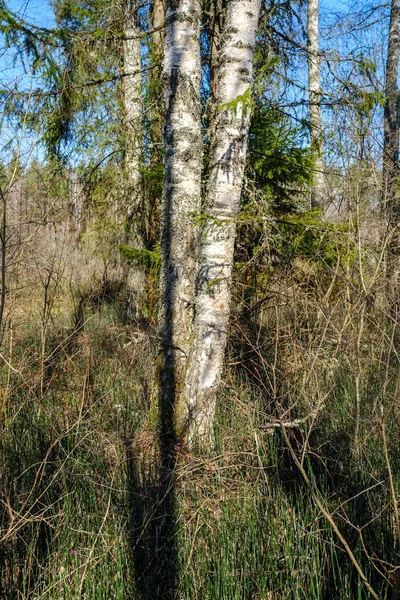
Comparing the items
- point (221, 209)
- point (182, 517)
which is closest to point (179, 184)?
point (221, 209)

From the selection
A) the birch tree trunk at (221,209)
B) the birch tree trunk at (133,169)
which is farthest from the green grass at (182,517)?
the birch tree trunk at (133,169)

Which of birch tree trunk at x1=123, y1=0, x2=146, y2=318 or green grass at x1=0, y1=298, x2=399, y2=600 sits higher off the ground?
birch tree trunk at x1=123, y1=0, x2=146, y2=318

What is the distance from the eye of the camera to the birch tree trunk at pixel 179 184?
3.25 meters

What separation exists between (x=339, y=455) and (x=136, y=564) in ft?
4.51

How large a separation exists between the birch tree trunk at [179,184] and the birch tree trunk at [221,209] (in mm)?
91

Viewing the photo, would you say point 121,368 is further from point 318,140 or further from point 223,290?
point 318,140

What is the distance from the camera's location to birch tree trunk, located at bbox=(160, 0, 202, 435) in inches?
128

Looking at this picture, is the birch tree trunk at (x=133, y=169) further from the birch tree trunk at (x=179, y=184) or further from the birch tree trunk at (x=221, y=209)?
the birch tree trunk at (x=221, y=209)

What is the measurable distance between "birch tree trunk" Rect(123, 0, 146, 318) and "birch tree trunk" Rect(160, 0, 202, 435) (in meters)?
1.95

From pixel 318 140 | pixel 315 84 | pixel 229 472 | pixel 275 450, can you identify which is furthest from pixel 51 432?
pixel 315 84

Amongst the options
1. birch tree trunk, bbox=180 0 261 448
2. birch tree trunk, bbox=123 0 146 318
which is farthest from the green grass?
birch tree trunk, bbox=123 0 146 318

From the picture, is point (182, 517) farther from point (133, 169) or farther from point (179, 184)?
point (133, 169)

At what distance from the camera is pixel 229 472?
3008 millimetres

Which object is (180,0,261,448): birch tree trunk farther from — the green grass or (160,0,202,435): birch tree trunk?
the green grass
